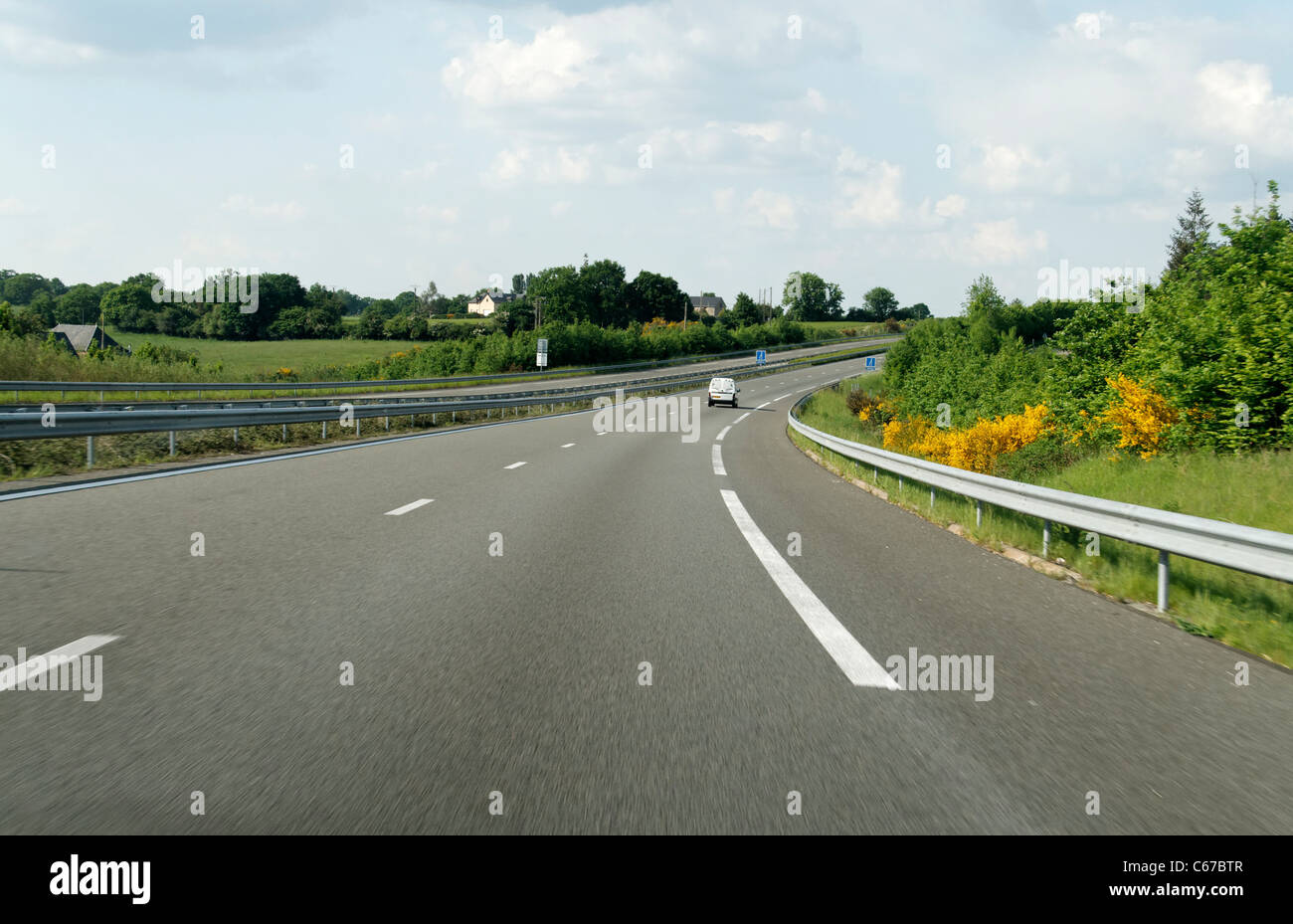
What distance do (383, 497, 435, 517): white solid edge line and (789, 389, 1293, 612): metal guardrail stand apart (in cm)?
652

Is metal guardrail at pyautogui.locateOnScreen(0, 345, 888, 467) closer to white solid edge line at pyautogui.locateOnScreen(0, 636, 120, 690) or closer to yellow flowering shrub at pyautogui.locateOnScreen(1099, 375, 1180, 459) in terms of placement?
white solid edge line at pyautogui.locateOnScreen(0, 636, 120, 690)

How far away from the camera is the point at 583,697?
4402 millimetres

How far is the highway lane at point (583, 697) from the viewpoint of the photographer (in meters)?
3.24

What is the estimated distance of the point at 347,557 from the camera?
26.3 ft

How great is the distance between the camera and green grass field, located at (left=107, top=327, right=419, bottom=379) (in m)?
95.9

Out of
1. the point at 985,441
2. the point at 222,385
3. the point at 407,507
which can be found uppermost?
the point at 222,385

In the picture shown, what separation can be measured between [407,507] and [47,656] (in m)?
6.66

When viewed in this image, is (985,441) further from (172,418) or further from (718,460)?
(172,418)

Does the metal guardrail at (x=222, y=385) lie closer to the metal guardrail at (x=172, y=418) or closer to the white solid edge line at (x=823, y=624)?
the metal guardrail at (x=172, y=418)

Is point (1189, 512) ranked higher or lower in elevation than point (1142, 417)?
lower

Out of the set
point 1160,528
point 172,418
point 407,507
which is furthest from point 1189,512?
point 172,418

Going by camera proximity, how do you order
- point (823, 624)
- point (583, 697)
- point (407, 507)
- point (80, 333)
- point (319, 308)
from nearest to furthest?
1. point (583, 697)
2. point (823, 624)
3. point (407, 507)
4. point (80, 333)
5. point (319, 308)

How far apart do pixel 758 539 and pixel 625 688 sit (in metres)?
5.42

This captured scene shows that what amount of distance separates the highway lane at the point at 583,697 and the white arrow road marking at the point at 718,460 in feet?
29.2
